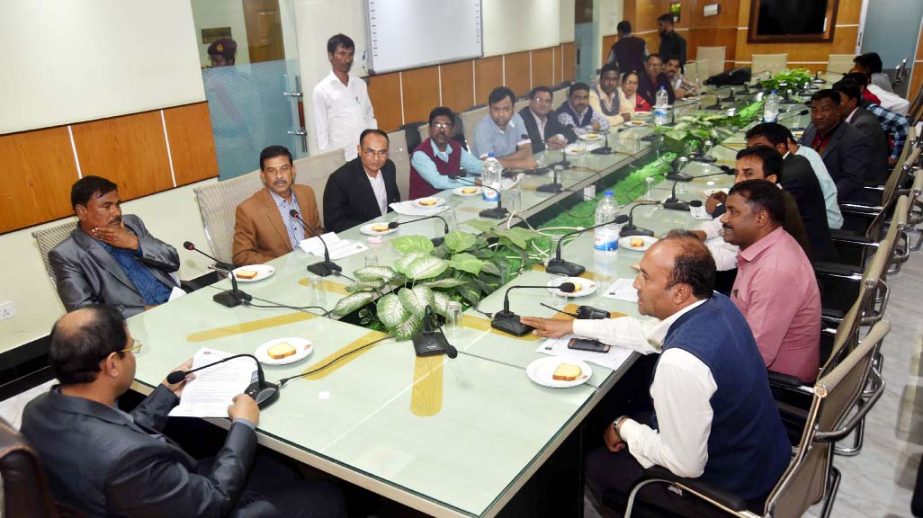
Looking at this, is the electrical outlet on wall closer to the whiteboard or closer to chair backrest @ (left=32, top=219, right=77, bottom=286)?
chair backrest @ (left=32, top=219, right=77, bottom=286)

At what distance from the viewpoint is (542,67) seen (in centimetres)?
862

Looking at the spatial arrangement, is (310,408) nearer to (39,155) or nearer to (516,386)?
(516,386)

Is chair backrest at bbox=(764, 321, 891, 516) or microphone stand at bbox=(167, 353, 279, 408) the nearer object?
chair backrest at bbox=(764, 321, 891, 516)

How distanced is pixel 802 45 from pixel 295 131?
8.42 metres

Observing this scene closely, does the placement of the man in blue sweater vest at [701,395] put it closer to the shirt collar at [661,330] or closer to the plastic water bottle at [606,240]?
the shirt collar at [661,330]

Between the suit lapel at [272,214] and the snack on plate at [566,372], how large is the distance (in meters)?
1.92

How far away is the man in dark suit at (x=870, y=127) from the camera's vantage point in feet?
14.2

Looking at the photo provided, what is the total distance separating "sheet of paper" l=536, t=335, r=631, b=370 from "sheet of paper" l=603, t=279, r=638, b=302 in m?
0.40

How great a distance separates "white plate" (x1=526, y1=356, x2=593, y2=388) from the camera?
1909mm

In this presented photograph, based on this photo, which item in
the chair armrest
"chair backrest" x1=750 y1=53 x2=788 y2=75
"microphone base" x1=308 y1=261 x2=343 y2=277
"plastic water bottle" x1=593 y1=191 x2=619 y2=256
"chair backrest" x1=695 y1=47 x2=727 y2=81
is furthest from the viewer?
"chair backrest" x1=695 y1=47 x2=727 y2=81

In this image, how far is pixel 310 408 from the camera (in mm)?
1873

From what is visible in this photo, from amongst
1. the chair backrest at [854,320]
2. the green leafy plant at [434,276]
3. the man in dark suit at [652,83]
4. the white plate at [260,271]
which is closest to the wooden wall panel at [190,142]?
the white plate at [260,271]

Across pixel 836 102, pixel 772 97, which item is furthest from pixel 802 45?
pixel 836 102

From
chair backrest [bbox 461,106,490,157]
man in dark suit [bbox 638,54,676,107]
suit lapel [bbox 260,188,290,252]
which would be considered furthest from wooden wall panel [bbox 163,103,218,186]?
man in dark suit [bbox 638,54,676,107]
